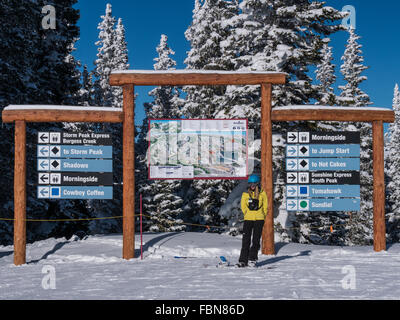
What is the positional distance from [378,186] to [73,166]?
7.67 meters

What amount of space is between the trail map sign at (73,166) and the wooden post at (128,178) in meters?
0.53

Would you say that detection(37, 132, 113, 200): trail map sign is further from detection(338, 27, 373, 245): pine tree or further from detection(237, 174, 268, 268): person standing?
detection(338, 27, 373, 245): pine tree

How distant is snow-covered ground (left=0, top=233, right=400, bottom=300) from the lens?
7.27 m

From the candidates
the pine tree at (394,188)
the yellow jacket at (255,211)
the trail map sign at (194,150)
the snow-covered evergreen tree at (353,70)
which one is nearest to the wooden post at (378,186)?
the trail map sign at (194,150)

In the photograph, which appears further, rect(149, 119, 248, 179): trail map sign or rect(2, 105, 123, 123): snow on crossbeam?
rect(149, 119, 248, 179): trail map sign

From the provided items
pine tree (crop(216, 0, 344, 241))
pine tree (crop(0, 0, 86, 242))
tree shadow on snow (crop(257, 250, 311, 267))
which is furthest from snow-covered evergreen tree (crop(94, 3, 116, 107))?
tree shadow on snow (crop(257, 250, 311, 267))

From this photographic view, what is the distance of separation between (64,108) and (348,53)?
2978cm

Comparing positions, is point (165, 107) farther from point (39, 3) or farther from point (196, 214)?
point (39, 3)

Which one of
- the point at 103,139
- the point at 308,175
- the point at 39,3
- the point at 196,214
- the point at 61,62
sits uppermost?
the point at 39,3

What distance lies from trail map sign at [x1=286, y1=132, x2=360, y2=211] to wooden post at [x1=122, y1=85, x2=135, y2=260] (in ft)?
12.9

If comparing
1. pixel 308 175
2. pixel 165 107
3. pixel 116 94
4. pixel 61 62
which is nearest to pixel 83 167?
pixel 308 175

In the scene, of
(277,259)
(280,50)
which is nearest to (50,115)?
(277,259)

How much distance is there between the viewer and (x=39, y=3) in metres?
20.0

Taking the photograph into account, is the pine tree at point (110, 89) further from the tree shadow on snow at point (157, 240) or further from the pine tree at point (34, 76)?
the tree shadow on snow at point (157, 240)
